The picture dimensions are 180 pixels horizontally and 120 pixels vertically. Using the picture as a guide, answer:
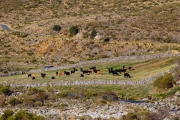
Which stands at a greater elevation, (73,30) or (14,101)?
(14,101)

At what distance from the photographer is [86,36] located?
92688 mm

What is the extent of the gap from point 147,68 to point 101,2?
9349cm

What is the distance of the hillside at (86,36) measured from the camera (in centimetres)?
7950

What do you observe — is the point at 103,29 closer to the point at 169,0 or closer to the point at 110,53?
the point at 110,53

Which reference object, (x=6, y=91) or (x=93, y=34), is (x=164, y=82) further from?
(x=93, y=34)

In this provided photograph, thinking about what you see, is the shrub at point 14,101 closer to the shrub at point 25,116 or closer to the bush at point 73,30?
the shrub at point 25,116

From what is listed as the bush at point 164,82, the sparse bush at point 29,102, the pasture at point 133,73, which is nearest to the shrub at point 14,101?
the sparse bush at point 29,102

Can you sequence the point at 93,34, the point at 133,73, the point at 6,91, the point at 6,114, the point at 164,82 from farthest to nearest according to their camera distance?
the point at 93,34 → the point at 133,73 → the point at 6,91 → the point at 164,82 → the point at 6,114

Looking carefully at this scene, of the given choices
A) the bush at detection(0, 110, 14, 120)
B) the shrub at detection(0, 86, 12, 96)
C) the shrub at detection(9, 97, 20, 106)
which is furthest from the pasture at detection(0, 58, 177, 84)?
the bush at detection(0, 110, 14, 120)

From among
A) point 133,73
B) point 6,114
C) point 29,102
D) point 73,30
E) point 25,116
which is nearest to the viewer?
point 25,116

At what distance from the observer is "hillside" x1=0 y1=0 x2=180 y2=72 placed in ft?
261

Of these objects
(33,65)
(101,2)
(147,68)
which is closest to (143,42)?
(33,65)

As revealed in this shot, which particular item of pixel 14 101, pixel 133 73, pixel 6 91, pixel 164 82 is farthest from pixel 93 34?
pixel 14 101

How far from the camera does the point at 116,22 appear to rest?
102 meters
